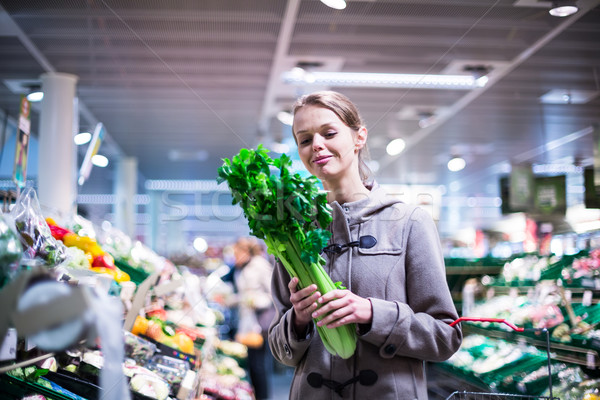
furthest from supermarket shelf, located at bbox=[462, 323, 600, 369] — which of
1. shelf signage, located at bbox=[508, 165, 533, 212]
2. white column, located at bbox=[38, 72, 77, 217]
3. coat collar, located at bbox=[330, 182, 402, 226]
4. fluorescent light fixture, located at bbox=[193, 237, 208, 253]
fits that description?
fluorescent light fixture, located at bbox=[193, 237, 208, 253]

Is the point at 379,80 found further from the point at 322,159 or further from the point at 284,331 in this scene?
the point at 284,331

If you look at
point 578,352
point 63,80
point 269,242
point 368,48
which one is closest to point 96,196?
point 63,80

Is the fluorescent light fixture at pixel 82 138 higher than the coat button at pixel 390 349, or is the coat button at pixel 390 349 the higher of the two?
the fluorescent light fixture at pixel 82 138

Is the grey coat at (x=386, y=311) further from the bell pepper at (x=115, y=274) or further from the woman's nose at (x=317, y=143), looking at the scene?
the bell pepper at (x=115, y=274)

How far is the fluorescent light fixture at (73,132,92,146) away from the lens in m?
5.09

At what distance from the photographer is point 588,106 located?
4.68 metres

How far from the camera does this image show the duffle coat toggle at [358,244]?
→ 1574 millimetres

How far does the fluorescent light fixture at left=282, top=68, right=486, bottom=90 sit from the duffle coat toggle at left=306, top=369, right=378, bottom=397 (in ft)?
15.8

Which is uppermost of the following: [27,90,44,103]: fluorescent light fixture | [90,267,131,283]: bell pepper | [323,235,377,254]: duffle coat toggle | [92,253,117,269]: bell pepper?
[27,90,44,103]: fluorescent light fixture

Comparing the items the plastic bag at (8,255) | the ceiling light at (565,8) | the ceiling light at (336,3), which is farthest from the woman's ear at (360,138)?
the ceiling light at (336,3)

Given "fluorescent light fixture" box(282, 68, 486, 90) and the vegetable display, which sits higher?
"fluorescent light fixture" box(282, 68, 486, 90)

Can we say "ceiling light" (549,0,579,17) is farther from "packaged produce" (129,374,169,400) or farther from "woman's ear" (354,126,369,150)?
"packaged produce" (129,374,169,400)

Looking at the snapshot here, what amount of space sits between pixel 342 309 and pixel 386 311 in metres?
0.12

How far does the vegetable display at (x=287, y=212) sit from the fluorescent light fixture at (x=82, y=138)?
3.98 metres
